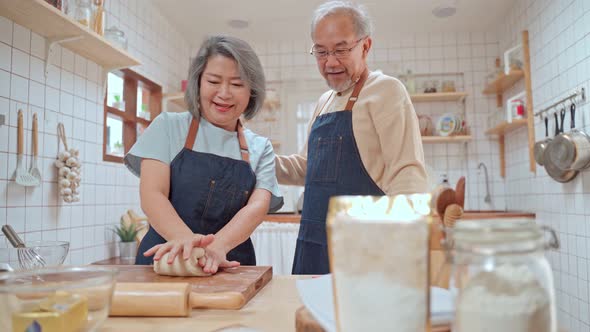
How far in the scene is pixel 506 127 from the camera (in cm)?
354

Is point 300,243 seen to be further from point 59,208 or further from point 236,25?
point 236,25

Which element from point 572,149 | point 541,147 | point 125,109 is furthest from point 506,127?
point 125,109

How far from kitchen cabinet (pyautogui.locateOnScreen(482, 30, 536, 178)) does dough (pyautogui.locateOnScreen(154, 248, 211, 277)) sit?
288cm

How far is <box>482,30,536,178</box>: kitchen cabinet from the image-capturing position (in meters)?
3.12

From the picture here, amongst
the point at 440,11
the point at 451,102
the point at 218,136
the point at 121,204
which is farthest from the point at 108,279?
the point at 451,102

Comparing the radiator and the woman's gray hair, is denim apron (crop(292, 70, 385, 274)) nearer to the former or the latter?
→ the woman's gray hair

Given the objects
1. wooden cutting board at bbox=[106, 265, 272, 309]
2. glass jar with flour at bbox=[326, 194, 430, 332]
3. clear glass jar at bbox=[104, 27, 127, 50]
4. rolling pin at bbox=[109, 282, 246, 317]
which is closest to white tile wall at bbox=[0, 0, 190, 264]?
clear glass jar at bbox=[104, 27, 127, 50]

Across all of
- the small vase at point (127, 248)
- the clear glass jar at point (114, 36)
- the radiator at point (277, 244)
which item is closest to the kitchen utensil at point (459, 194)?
the clear glass jar at point (114, 36)

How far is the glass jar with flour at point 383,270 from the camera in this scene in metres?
0.31

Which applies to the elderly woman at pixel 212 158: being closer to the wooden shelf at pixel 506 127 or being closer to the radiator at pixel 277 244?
the radiator at pixel 277 244

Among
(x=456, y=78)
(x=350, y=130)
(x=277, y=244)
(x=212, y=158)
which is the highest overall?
(x=456, y=78)

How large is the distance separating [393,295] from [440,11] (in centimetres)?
369

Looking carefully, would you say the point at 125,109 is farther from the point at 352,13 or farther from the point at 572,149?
the point at 572,149

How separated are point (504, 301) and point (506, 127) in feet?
11.8
